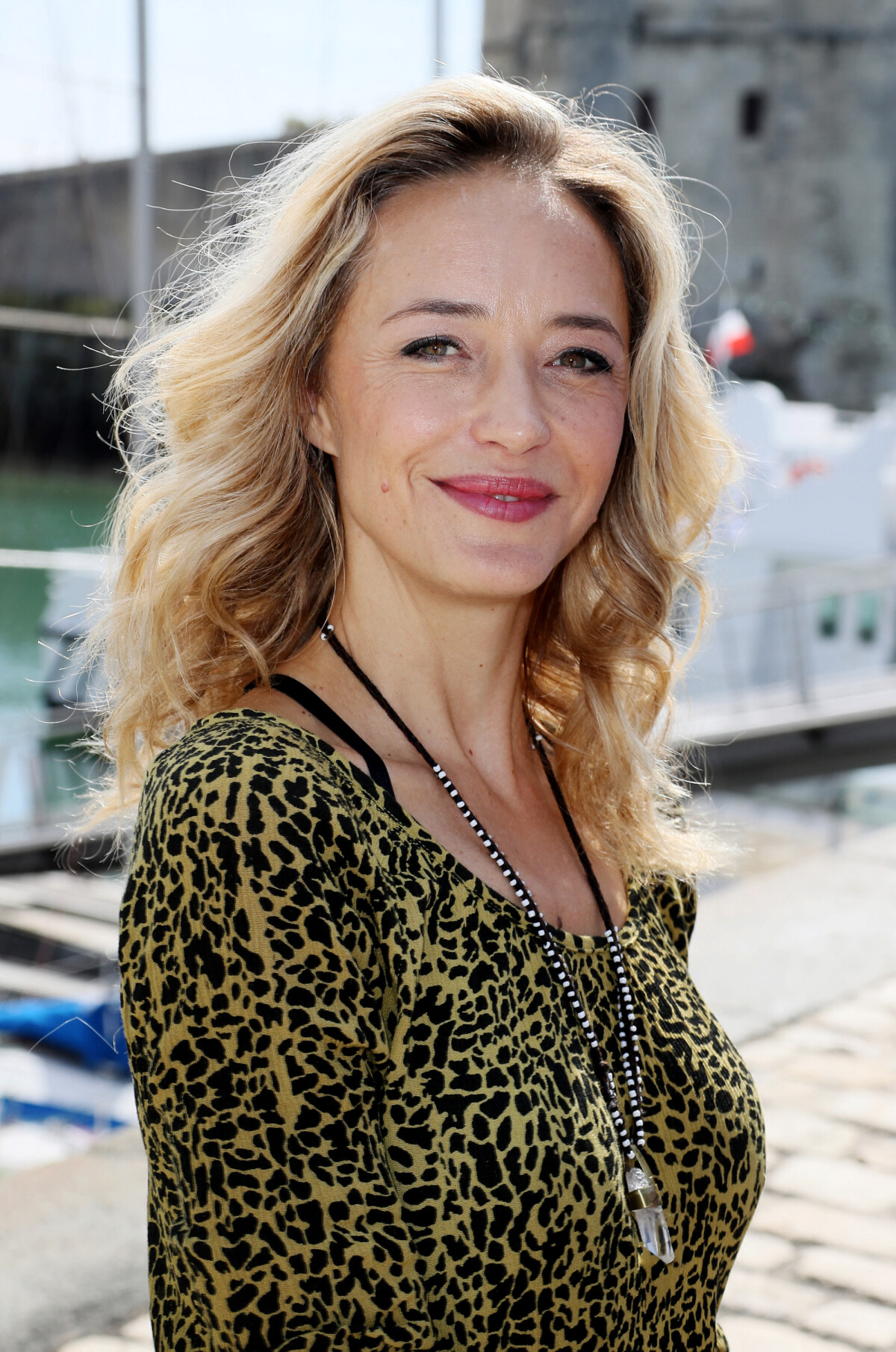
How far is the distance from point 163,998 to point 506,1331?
43 centimetres

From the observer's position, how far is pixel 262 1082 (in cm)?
110

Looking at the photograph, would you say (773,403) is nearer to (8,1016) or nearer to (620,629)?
(8,1016)

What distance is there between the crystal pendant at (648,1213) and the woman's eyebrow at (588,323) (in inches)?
32.9

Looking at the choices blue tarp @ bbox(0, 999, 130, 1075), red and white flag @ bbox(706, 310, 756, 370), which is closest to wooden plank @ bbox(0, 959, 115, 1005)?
blue tarp @ bbox(0, 999, 130, 1075)

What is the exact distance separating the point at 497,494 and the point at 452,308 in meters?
0.19

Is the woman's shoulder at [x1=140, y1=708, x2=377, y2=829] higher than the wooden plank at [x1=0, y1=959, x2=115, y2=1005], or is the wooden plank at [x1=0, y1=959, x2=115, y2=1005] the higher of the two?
the woman's shoulder at [x1=140, y1=708, x2=377, y2=829]

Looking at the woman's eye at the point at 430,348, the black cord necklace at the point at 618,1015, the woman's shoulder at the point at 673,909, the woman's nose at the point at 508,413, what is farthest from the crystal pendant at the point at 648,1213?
the woman's eye at the point at 430,348

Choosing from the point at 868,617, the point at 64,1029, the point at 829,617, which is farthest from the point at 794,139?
the point at 64,1029

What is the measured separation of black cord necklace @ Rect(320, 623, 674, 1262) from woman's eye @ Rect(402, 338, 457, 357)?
0.31 metres

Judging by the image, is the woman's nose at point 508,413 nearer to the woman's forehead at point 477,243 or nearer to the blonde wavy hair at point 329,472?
the woman's forehead at point 477,243

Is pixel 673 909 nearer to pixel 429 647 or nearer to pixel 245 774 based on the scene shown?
pixel 429 647

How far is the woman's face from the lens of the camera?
55.6 inches

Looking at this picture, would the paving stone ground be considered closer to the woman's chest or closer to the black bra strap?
the woman's chest

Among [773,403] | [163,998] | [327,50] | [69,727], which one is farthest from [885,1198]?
[773,403]
